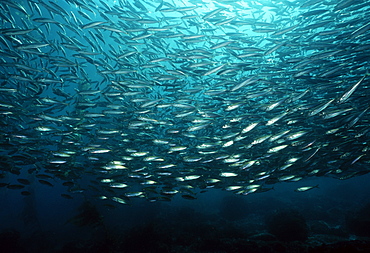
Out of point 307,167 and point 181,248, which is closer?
point 307,167

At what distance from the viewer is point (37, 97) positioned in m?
7.47

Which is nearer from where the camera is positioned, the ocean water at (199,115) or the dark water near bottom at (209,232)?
the ocean water at (199,115)

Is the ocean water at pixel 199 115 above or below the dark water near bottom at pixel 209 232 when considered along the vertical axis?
above

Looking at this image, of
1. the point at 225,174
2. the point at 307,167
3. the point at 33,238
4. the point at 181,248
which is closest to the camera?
the point at 225,174

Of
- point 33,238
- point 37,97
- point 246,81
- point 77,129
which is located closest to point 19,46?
point 37,97

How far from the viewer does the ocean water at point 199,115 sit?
659cm

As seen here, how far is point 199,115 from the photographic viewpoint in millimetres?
8617

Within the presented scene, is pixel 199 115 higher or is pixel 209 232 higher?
pixel 199 115

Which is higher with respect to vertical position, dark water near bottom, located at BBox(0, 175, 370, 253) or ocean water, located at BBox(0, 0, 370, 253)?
ocean water, located at BBox(0, 0, 370, 253)

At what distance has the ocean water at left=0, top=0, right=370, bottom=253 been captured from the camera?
6.59 metres

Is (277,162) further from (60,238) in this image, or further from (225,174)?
(60,238)

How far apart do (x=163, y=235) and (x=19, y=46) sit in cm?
1090

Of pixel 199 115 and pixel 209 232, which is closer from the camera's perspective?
pixel 199 115

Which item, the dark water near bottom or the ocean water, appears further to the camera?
the dark water near bottom
